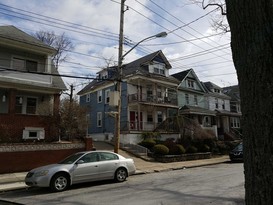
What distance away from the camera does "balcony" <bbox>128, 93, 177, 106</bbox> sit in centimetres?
3259

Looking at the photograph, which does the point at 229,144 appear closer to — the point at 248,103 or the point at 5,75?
the point at 5,75

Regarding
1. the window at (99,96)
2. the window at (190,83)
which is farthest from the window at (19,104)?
the window at (190,83)

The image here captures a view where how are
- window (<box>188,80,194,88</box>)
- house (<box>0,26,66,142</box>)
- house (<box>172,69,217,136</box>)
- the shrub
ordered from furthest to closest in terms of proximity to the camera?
window (<box>188,80,194,88</box>) < house (<box>172,69,217,136</box>) < the shrub < house (<box>0,26,66,142</box>)

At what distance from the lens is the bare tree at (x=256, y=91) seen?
7.15 feet

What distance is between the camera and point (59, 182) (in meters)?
11.7

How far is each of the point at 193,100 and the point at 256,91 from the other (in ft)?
135

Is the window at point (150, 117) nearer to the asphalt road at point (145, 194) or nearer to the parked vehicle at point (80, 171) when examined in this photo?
the parked vehicle at point (80, 171)

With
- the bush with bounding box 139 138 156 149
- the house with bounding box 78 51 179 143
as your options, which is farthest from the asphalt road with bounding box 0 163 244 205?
the house with bounding box 78 51 179 143

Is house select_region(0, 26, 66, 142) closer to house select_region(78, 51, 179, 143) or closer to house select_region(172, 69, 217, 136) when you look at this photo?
house select_region(78, 51, 179, 143)

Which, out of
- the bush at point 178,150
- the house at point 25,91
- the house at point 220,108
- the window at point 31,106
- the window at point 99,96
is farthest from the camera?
the house at point 220,108

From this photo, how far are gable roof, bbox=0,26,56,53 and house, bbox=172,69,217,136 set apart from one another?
2063 centimetres

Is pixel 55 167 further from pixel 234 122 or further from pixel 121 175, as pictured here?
pixel 234 122

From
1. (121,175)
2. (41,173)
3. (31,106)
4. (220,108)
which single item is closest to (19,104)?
(31,106)

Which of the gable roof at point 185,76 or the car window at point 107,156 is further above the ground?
the gable roof at point 185,76
